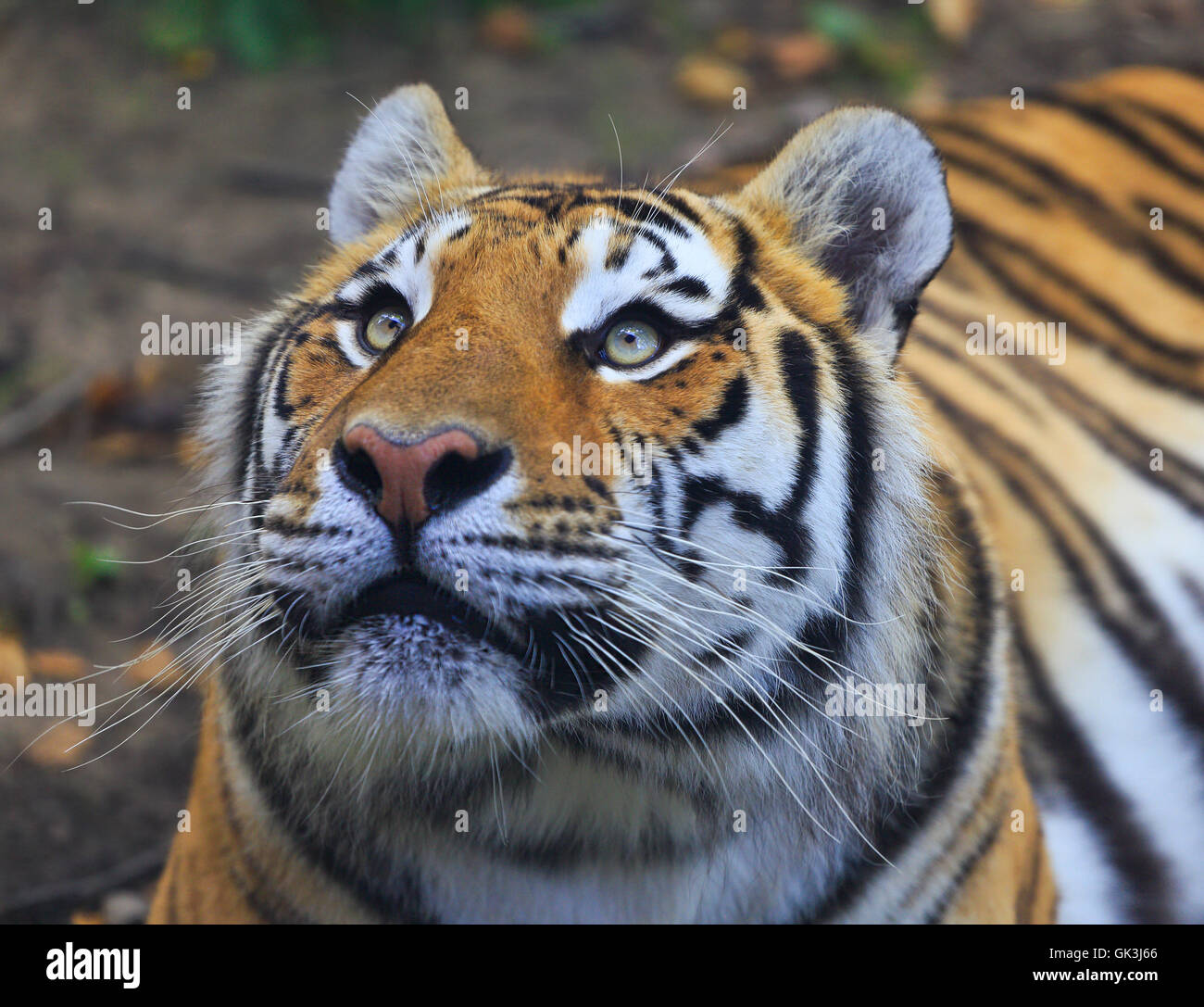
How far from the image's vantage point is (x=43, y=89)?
4.61m

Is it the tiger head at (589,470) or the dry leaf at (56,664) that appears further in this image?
the dry leaf at (56,664)

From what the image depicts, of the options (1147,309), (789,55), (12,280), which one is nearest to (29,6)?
(12,280)

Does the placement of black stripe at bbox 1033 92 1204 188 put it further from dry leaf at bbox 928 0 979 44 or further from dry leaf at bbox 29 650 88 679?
dry leaf at bbox 29 650 88 679

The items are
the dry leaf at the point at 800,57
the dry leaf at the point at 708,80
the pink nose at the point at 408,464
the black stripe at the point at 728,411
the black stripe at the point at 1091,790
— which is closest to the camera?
the pink nose at the point at 408,464

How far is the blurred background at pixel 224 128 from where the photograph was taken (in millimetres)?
3098

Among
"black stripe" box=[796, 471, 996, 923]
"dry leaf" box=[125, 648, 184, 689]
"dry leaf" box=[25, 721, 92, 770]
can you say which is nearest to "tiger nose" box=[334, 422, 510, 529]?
"black stripe" box=[796, 471, 996, 923]

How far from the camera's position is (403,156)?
2.00 m

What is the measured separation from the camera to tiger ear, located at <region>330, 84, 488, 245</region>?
6.63 ft
